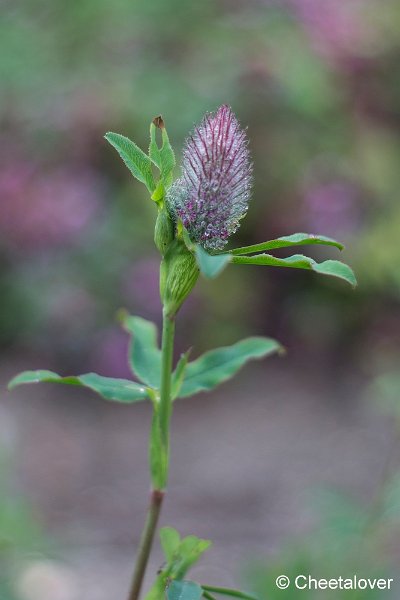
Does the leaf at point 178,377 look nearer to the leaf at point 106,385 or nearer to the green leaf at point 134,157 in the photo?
the leaf at point 106,385

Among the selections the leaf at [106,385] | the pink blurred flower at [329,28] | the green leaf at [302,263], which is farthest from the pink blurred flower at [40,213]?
the green leaf at [302,263]

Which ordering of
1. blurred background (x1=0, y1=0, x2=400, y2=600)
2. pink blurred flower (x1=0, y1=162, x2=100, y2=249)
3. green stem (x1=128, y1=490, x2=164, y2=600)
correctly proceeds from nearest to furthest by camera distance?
green stem (x1=128, y1=490, x2=164, y2=600) < blurred background (x1=0, y1=0, x2=400, y2=600) < pink blurred flower (x1=0, y1=162, x2=100, y2=249)

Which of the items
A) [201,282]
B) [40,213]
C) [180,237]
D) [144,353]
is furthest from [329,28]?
[180,237]

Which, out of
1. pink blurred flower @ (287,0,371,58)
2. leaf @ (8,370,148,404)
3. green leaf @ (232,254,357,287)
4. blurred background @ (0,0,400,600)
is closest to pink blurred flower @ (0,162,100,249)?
blurred background @ (0,0,400,600)

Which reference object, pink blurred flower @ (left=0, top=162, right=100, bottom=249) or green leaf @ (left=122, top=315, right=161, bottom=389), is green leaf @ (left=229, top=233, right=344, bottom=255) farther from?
pink blurred flower @ (left=0, top=162, right=100, bottom=249)

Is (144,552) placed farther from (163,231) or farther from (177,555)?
(163,231)
